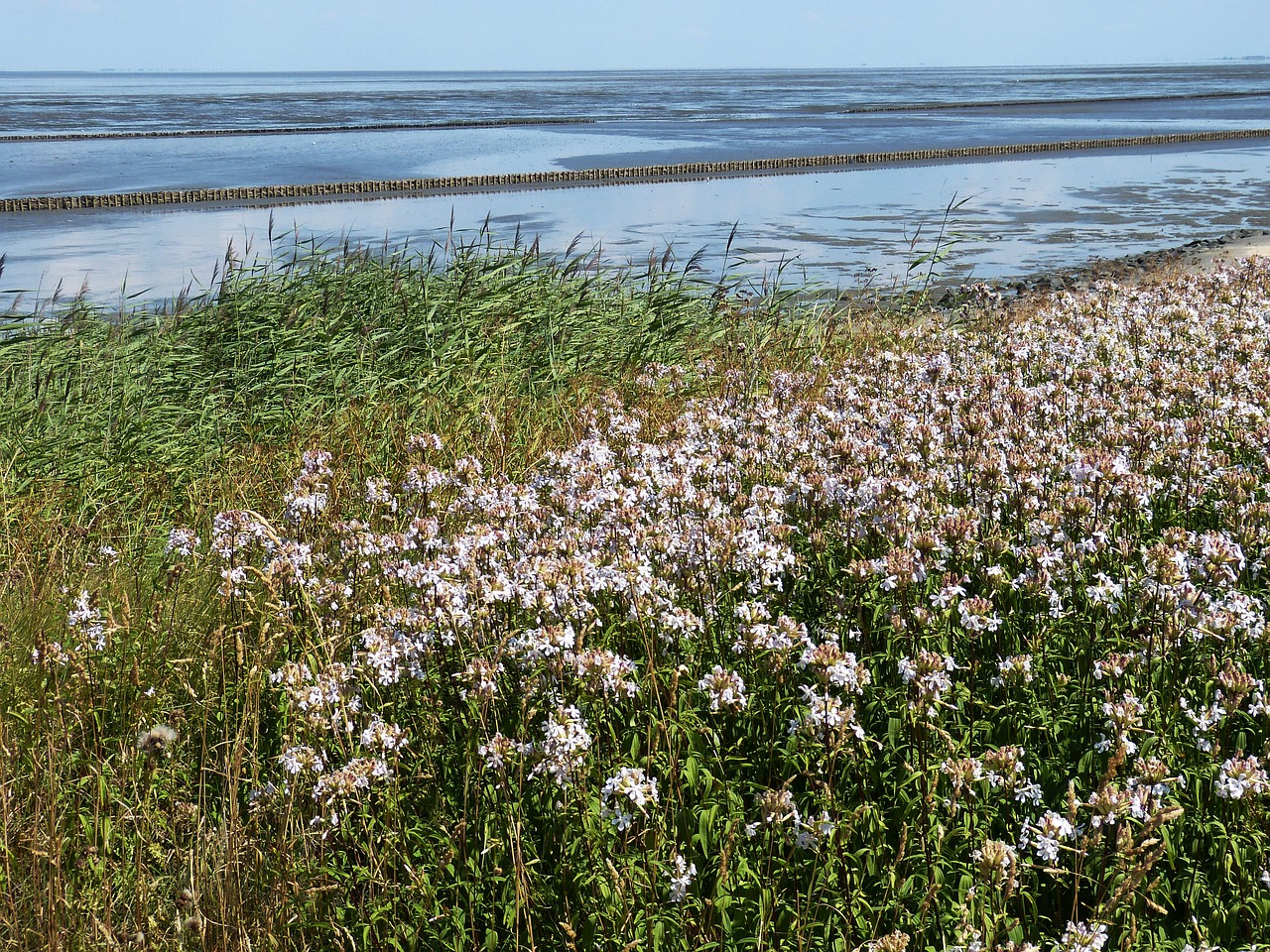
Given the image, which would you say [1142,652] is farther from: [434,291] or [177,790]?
[434,291]

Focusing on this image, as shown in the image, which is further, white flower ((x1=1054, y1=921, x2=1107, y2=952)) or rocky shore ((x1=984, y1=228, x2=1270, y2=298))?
rocky shore ((x1=984, y1=228, x2=1270, y2=298))

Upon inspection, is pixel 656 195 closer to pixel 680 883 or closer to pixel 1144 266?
pixel 1144 266

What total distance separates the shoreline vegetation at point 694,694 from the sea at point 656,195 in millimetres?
5739

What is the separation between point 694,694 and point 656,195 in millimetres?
28330

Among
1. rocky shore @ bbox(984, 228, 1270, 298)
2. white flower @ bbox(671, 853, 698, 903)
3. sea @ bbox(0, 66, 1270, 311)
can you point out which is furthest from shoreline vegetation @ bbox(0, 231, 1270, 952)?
rocky shore @ bbox(984, 228, 1270, 298)

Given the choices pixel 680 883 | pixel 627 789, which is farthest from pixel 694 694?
pixel 680 883

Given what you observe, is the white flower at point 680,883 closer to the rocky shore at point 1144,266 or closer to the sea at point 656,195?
the sea at point 656,195

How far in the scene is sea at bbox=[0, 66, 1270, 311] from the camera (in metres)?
20.1

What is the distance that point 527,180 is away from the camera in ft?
114

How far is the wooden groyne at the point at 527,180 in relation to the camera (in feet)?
100

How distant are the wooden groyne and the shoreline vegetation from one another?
2642 cm

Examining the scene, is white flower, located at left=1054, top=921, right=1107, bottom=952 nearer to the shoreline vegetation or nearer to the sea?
the shoreline vegetation

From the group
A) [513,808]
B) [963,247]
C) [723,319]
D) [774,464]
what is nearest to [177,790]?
[513,808]

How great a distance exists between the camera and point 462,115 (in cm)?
7344
